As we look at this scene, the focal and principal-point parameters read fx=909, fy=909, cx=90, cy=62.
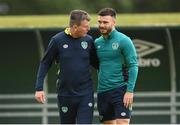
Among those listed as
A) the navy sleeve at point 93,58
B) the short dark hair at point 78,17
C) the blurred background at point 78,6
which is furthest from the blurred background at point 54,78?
the blurred background at point 78,6

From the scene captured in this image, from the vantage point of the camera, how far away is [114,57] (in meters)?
10.5

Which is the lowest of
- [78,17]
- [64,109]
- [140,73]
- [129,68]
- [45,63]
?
[64,109]

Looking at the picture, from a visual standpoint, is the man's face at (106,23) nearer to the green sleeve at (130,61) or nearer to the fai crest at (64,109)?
the green sleeve at (130,61)

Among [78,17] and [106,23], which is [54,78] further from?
[78,17]

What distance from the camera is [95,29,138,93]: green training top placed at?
1047 centimetres

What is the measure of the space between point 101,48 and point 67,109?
32.4 inches

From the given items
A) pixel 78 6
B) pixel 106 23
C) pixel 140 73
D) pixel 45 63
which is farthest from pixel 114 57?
pixel 78 6

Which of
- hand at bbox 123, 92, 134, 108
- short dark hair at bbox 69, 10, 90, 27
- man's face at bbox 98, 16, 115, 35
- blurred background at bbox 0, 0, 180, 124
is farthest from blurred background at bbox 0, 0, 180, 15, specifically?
short dark hair at bbox 69, 10, 90, 27

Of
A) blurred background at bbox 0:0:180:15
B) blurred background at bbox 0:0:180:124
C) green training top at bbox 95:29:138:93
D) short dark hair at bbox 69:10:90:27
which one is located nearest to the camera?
short dark hair at bbox 69:10:90:27

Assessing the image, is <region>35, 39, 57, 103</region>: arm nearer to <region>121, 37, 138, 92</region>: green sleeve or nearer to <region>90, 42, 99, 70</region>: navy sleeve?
<region>90, 42, 99, 70</region>: navy sleeve

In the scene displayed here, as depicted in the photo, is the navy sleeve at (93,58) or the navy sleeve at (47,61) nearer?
the navy sleeve at (47,61)

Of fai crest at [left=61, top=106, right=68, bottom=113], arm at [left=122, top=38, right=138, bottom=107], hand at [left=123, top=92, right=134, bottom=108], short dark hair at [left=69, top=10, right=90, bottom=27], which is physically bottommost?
fai crest at [left=61, top=106, right=68, bottom=113]

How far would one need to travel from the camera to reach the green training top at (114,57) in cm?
1047

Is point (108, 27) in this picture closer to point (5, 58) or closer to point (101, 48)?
point (101, 48)
